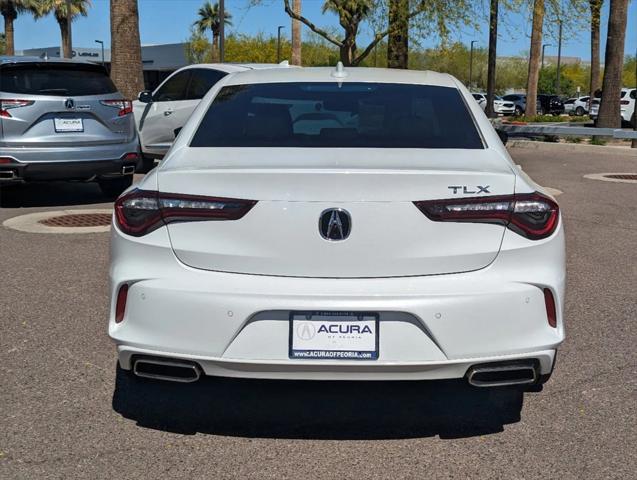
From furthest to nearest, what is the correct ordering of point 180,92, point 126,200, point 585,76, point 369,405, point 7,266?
point 585,76, point 180,92, point 7,266, point 369,405, point 126,200

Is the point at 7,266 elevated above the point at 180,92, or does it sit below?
below

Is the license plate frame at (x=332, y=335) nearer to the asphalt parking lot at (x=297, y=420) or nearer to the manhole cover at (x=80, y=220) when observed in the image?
the asphalt parking lot at (x=297, y=420)

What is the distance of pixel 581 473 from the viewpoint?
3434mm

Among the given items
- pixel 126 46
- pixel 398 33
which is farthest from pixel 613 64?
pixel 126 46

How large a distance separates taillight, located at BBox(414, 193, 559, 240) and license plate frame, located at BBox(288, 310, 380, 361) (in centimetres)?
48

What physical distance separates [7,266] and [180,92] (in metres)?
5.82

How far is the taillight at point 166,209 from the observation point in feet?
11.1

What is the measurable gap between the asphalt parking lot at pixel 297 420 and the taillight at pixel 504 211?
97cm

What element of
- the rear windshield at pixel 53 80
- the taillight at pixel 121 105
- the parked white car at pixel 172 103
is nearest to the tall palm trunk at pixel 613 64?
the parked white car at pixel 172 103

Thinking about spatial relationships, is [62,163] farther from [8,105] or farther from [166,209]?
[166,209]

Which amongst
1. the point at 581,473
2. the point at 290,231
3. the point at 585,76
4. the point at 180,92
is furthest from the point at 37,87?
the point at 585,76

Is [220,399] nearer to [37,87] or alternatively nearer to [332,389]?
[332,389]

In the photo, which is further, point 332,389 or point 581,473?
point 332,389

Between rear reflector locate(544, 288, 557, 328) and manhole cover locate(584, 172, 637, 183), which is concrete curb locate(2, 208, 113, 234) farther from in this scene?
manhole cover locate(584, 172, 637, 183)
